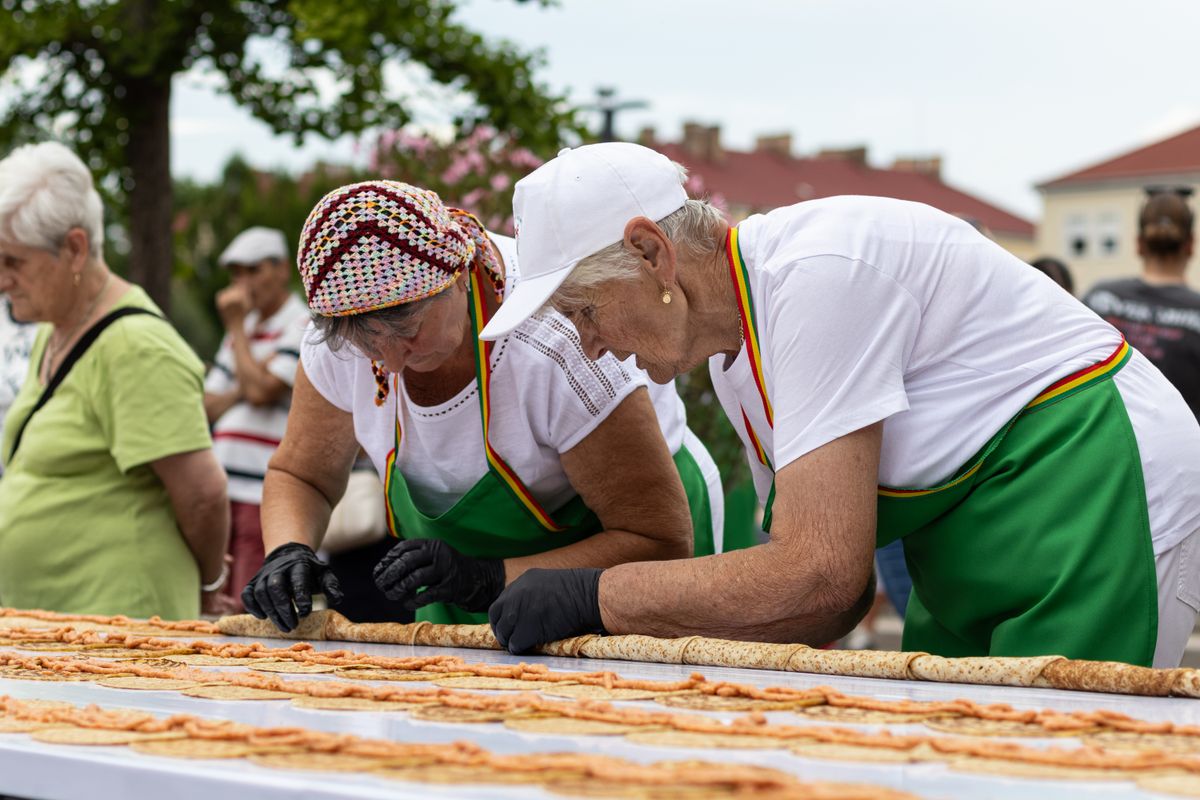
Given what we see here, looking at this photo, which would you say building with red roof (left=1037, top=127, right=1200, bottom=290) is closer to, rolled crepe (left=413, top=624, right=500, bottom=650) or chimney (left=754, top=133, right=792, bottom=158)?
chimney (left=754, top=133, right=792, bottom=158)

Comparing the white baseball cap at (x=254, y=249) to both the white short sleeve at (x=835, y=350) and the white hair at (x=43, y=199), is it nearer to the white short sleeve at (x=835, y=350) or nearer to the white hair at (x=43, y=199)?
the white hair at (x=43, y=199)

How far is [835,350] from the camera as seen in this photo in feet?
6.28

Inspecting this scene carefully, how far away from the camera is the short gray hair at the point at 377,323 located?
2.35 metres

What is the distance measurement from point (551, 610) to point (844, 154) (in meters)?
48.6

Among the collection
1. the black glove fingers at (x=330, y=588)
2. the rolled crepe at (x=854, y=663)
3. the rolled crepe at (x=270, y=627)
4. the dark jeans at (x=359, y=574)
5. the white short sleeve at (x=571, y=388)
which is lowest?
the dark jeans at (x=359, y=574)

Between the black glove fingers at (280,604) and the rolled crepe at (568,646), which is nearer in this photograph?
the rolled crepe at (568,646)

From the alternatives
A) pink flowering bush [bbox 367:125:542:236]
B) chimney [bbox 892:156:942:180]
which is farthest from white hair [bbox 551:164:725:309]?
chimney [bbox 892:156:942:180]

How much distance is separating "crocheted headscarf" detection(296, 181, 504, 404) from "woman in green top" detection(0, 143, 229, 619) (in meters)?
1.06

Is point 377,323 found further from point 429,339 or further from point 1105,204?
point 1105,204

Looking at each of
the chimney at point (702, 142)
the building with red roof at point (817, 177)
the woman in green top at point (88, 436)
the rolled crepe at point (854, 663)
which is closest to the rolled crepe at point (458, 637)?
the rolled crepe at point (854, 663)

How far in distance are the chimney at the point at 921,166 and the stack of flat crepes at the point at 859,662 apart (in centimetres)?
5099

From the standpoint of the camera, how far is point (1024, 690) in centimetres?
172

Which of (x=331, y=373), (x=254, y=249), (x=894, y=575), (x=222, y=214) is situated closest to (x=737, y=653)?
(x=331, y=373)

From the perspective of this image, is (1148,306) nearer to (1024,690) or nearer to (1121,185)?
(1024,690)
